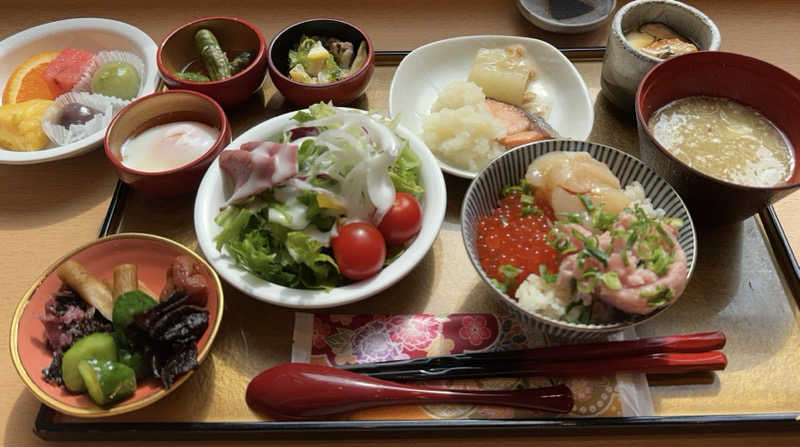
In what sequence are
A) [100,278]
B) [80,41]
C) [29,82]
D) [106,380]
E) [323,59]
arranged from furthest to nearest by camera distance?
[80,41]
[29,82]
[323,59]
[100,278]
[106,380]

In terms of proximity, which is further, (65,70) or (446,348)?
(65,70)

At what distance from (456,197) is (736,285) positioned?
871 mm

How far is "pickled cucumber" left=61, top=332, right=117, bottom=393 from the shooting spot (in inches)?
54.2

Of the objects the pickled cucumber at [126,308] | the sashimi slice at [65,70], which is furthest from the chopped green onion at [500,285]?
the sashimi slice at [65,70]

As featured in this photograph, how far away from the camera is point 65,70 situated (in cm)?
219

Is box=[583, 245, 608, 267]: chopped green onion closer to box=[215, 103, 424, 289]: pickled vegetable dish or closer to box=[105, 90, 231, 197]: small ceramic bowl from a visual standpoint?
box=[215, 103, 424, 289]: pickled vegetable dish

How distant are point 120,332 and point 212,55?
1.15 metres

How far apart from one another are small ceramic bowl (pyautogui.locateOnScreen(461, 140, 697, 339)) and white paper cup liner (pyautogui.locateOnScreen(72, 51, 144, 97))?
4.55ft

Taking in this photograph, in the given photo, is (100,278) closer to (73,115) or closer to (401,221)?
(73,115)

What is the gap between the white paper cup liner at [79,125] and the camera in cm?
202

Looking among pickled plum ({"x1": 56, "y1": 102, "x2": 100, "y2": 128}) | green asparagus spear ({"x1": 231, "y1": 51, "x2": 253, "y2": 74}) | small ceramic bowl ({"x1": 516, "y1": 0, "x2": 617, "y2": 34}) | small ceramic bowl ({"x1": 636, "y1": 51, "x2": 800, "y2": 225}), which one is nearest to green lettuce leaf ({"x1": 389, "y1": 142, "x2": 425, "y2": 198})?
small ceramic bowl ({"x1": 636, "y1": 51, "x2": 800, "y2": 225})

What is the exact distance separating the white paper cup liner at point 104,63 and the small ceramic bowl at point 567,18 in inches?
62.7

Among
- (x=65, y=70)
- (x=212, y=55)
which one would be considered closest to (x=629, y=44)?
(x=212, y=55)

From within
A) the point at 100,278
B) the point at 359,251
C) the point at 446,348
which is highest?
the point at 359,251
